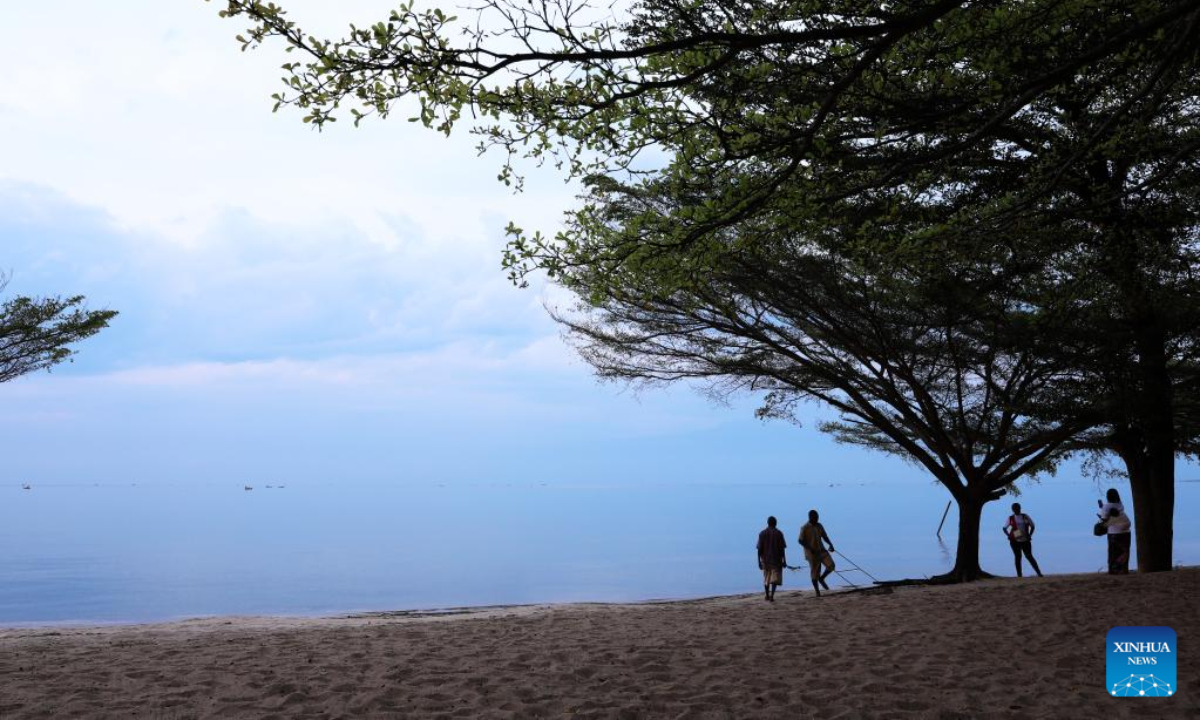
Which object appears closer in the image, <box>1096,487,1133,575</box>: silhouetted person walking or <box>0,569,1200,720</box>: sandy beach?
<box>0,569,1200,720</box>: sandy beach

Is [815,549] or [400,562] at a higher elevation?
[815,549]

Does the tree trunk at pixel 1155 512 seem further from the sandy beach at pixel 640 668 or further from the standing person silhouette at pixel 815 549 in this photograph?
the standing person silhouette at pixel 815 549

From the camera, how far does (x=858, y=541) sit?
50.2m

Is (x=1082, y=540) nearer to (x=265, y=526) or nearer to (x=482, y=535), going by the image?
(x=482, y=535)

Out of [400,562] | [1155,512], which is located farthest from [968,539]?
[400,562]

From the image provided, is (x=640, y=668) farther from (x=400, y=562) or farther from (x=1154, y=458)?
(x=400, y=562)

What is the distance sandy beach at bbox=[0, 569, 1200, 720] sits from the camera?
661cm

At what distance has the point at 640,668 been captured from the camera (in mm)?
7992

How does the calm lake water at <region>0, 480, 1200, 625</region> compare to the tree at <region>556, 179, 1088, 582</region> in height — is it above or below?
below

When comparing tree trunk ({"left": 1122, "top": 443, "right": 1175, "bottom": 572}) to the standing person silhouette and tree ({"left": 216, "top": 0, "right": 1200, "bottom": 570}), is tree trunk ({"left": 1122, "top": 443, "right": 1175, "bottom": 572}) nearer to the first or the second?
tree ({"left": 216, "top": 0, "right": 1200, "bottom": 570})

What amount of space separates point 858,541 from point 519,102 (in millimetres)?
47301

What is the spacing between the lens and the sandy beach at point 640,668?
6613 mm

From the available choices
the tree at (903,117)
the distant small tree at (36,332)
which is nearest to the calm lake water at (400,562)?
the distant small tree at (36,332)

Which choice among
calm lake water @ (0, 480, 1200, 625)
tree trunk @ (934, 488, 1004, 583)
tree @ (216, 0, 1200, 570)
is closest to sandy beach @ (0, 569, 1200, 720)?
tree @ (216, 0, 1200, 570)
